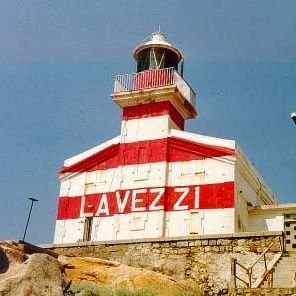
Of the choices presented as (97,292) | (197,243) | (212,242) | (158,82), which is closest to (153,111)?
(158,82)

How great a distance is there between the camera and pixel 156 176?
Answer: 2605 cm

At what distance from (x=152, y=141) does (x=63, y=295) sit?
1651 centimetres

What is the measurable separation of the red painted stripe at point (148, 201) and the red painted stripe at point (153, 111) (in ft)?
12.6

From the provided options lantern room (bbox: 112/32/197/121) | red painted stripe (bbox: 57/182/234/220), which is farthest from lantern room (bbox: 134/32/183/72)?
red painted stripe (bbox: 57/182/234/220)

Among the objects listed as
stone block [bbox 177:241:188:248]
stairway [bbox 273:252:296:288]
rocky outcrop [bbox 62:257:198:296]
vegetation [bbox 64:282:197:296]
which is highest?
stone block [bbox 177:241:188:248]

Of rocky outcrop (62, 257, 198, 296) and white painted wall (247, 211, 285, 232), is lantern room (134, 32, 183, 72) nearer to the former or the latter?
white painted wall (247, 211, 285, 232)

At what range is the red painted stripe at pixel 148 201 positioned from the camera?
24.5 metres

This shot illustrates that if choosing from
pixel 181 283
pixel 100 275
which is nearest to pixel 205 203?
pixel 181 283

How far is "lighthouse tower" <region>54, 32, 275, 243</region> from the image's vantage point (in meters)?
24.7

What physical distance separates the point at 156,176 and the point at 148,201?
1.22 metres

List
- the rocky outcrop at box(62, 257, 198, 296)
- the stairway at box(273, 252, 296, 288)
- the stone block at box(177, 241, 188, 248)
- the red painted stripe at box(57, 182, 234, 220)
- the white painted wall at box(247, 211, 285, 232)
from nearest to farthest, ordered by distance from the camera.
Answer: the rocky outcrop at box(62, 257, 198, 296) → the stairway at box(273, 252, 296, 288) → the stone block at box(177, 241, 188, 248) → the white painted wall at box(247, 211, 285, 232) → the red painted stripe at box(57, 182, 234, 220)

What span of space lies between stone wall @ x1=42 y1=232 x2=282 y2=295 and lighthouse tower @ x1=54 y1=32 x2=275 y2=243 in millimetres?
5775

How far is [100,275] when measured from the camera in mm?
15039

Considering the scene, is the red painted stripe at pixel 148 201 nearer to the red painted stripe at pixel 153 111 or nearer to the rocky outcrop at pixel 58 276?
the red painted stripe at pixel 153 111
